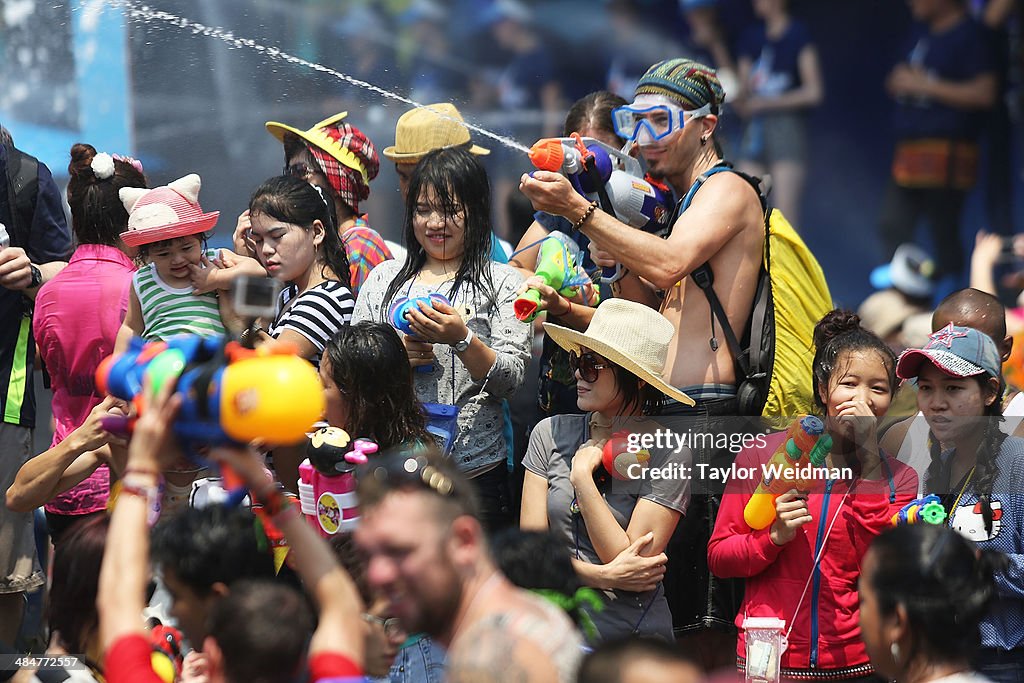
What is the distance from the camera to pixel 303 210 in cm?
507

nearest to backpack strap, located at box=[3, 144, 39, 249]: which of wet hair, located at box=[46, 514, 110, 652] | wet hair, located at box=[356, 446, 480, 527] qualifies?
wet hair, located at box=[46, 514, 110, 652]

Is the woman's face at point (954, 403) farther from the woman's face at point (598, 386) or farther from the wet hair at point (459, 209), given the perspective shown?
the wet hair at point (459, 209)

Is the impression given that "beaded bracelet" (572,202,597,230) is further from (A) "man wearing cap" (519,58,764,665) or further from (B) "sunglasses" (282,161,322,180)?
(B) "sunglasses" (282,161,322,180)

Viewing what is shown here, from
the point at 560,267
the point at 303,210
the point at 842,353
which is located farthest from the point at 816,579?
the point at 303,210

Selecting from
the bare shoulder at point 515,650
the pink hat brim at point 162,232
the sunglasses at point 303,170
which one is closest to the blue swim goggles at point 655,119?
the sunglasses at point 303,170

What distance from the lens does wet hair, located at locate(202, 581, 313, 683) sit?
2.86m

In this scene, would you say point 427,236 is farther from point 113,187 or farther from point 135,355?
point 135,355

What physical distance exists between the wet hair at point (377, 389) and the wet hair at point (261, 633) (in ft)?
4.38

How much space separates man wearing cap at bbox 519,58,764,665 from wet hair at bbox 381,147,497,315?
Result: 1.14 ft

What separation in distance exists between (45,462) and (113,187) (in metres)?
1.22

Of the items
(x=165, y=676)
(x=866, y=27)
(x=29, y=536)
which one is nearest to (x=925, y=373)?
(x=165, y=676)

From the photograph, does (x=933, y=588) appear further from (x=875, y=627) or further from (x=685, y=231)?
(x=685, y=231)

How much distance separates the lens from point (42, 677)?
3357mm

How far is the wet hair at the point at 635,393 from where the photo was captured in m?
4.48
